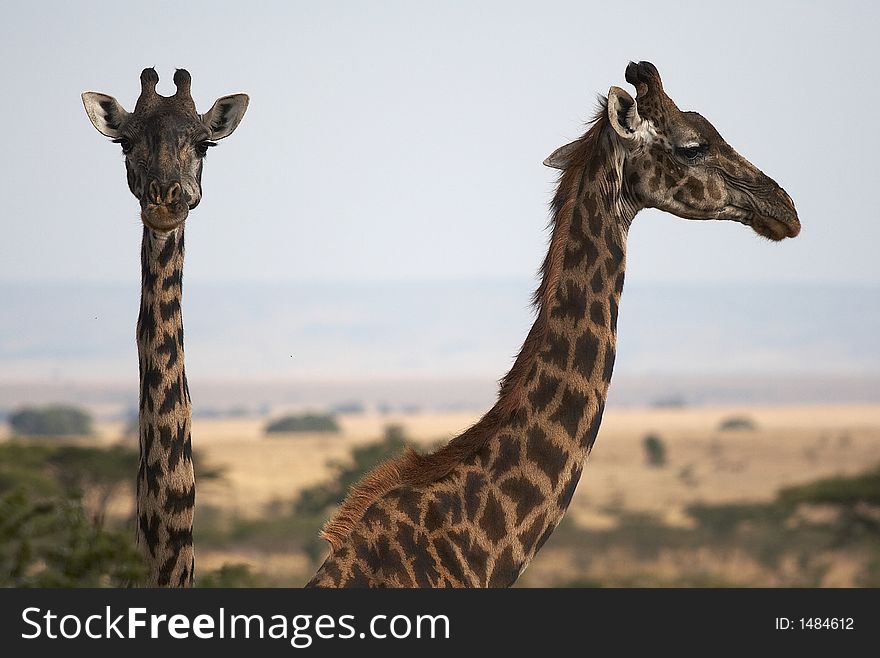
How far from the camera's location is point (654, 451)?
7162 cm

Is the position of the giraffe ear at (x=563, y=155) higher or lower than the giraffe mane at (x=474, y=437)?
higher

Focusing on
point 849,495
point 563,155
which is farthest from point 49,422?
point 563,155

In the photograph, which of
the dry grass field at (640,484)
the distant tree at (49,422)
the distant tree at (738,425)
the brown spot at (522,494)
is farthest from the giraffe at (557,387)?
the distant tree at (738,425)

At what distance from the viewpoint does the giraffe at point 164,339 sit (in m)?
8.84

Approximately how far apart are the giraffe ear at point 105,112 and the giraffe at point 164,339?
0.16 metres

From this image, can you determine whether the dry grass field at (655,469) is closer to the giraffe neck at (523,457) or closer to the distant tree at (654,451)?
the distant tree at (654,451)

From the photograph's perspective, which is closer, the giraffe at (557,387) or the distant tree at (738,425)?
the giraffe at (557,387)

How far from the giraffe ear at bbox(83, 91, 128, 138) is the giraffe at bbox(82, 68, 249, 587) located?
0.53 feet

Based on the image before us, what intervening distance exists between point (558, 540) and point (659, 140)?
44232mm

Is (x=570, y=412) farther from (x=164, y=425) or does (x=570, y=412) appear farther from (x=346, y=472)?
(x=346, y=472)

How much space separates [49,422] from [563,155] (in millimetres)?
68233

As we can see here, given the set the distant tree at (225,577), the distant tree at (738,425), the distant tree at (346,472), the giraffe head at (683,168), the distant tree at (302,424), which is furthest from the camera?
the distant tree at (738,425)
